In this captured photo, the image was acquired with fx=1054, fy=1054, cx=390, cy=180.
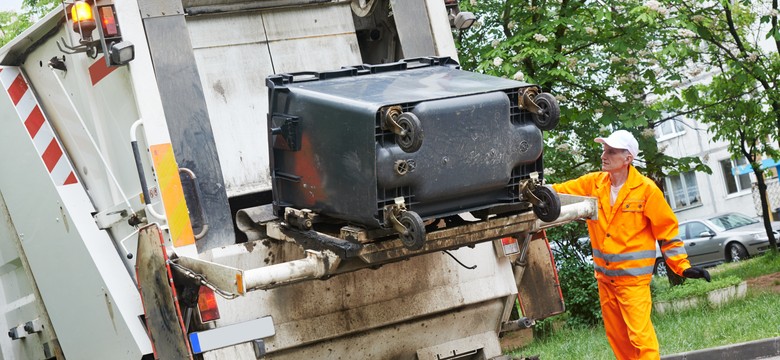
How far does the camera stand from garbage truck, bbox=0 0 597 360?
4.01 metres

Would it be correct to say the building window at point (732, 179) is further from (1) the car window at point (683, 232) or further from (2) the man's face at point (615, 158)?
(2) the man's face at point (615, 158)

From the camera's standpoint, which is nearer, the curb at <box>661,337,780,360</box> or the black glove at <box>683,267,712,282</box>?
the black glove at <box>683,267,712,282</box>

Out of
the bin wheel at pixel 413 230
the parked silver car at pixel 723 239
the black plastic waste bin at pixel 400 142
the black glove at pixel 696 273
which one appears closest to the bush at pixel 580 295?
the black glove at pixel 696 273

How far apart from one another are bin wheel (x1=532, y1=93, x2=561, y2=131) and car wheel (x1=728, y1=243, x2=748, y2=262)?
609 inches

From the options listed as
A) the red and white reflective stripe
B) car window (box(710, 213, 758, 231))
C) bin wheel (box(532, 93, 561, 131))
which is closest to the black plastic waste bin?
bin wheel (box(532, 93, 561, 131))

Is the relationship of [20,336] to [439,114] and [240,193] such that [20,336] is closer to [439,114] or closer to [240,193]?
[240,193]

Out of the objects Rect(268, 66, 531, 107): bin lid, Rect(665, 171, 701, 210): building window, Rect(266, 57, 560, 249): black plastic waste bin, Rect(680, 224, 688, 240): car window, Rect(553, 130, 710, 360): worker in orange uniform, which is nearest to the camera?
Rect(266, 57, 560, 249): black plastic waste bin

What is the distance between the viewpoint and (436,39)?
205 inches

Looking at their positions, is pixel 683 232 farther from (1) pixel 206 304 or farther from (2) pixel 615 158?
(1) pixel 206 304

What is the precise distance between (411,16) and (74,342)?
2.28 m

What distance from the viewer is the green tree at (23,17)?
39.2ft

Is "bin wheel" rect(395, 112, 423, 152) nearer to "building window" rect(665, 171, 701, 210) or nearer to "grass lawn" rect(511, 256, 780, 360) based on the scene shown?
"grass lawn" rect(511, 256, 780, 360)

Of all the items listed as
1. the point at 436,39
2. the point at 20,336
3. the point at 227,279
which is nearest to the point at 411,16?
the point at 436,39

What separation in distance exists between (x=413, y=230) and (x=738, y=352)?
3735mm
